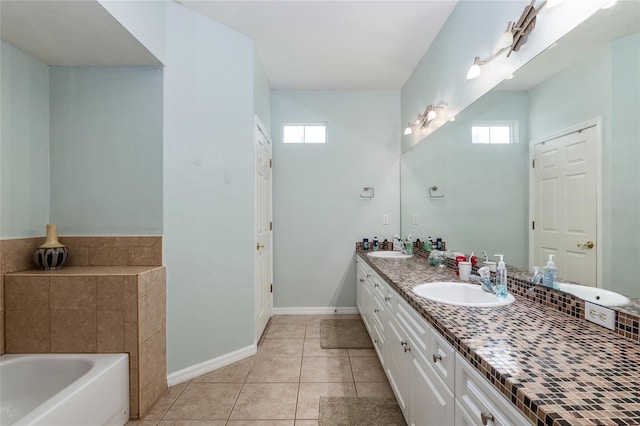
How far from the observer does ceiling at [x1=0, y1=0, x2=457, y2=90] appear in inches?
66.3

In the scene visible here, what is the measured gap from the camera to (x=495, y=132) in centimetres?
170

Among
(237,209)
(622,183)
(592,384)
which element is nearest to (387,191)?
(237,209)

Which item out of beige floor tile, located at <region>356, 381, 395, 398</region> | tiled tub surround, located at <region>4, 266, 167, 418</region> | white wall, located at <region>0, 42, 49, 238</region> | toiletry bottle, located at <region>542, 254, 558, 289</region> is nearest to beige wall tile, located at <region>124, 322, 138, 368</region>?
tiled tub surround, located at <region>4, 266, 167, 418</region>

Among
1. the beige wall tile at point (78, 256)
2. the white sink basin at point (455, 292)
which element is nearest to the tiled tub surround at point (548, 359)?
the white sink basin at point (455, 292)

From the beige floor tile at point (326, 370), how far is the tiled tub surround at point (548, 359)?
4.05 feet

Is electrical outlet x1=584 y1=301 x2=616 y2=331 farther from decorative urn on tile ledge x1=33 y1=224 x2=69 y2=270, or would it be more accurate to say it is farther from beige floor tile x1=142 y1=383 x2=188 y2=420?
decorative urn on tile ledge x1=33 y1=224 x2=69 y2=270

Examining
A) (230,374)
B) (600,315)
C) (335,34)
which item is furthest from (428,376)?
(335,34)

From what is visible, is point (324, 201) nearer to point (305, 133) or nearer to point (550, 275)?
point (305, 133)

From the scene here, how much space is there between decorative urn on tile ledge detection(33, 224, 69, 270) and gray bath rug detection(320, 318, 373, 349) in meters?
2.19

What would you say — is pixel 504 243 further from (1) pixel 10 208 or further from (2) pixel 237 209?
(1) pixel 10 208

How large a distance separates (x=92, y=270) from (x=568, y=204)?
8.96ft

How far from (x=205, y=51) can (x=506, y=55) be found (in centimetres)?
216

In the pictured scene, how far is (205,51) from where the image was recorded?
234cm

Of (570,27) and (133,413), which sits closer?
(570,27)
